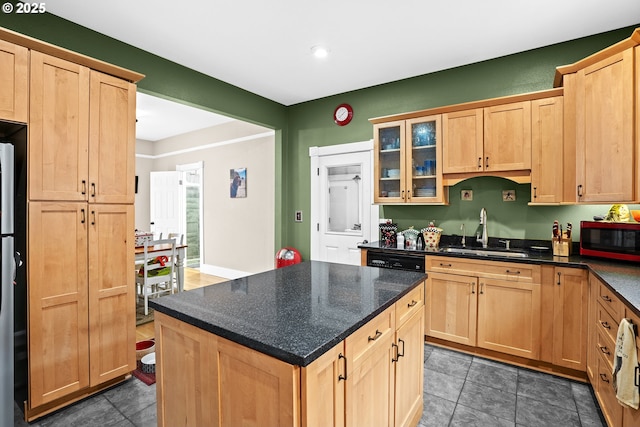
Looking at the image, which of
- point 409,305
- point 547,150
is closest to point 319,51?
point 547,150

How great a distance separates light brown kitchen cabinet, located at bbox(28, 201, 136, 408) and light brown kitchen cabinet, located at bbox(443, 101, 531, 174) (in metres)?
2.97

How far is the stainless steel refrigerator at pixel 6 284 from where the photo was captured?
1771mm

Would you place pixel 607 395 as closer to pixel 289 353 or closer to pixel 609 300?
pixel 609 300

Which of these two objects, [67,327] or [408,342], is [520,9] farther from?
[67,327]

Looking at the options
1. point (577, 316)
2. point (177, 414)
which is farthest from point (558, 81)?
point (177, 414)

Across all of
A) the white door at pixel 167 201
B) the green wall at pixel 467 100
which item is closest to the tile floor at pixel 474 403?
the green wall at pixel 467 100

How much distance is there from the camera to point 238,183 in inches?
221

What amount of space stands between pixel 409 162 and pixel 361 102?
1.16 metres

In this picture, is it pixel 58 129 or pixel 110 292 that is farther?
pixel 110 292

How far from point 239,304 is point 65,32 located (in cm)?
274

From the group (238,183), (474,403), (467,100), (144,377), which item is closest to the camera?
(474,403)

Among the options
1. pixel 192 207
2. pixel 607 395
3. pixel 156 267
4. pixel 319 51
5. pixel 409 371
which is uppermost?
pixel 319 51

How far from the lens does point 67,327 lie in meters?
2.15

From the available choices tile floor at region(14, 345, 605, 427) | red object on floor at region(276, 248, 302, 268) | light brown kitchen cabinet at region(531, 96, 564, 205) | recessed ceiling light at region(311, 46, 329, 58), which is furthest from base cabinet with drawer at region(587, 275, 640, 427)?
red object on floor at region(276, 248, 302, 268)
